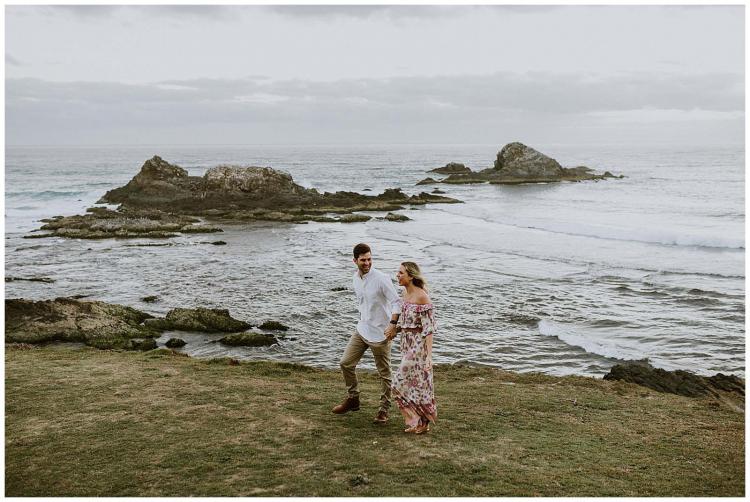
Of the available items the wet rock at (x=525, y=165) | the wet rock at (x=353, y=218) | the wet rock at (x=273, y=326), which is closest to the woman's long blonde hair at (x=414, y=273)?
the wet rock at (x=273, y=326)

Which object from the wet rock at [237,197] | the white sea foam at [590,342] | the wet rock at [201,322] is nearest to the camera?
the white sea foam at [590,342]

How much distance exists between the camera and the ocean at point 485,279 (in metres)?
15.1

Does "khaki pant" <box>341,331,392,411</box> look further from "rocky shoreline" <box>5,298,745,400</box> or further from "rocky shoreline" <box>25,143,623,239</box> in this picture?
"rocky shoreline" <box>25,143,623,239</box>

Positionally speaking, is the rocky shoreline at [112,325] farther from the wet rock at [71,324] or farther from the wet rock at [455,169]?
the wet rock at [455,169]

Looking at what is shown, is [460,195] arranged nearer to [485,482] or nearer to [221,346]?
[221,346]

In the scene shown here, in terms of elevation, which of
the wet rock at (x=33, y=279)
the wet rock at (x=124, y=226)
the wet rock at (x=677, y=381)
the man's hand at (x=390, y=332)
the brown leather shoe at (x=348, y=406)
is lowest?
the wet rock at (x=33, y=279)

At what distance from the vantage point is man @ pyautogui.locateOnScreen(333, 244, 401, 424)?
789cm

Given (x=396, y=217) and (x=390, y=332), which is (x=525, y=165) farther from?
(x=390, y=332)

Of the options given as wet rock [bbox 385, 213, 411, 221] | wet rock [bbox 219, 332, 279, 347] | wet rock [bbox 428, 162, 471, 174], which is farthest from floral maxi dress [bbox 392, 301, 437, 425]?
wet rock [bbox 428, 162, 471, 174]

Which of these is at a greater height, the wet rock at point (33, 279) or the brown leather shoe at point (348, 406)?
the brown leather shoe at point (348, 406)

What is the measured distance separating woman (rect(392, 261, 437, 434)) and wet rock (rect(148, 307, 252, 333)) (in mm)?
8859

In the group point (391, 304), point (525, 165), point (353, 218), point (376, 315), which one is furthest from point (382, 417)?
point (525, 165)

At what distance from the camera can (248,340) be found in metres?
15.1

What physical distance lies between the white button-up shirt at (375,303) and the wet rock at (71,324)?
8192 mm
